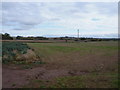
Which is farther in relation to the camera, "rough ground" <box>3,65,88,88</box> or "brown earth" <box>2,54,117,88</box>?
"brown earth" <box>2,54,117,88</box>

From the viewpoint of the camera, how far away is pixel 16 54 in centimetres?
1196

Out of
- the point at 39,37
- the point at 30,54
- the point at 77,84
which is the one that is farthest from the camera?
the point at 39,37

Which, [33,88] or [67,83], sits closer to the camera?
[33,88]

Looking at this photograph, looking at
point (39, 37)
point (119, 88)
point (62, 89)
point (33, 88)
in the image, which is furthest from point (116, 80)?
point (39, 37)

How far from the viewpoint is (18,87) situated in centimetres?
524

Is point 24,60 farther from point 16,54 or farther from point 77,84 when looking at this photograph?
point 77,84

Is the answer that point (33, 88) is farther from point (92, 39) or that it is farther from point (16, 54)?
point (92, 39)

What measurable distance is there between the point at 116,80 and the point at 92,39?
35550 mm

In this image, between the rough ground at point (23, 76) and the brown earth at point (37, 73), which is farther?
the brown earth at point (37, 73)

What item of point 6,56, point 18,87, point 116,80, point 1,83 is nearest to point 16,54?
point 6,56

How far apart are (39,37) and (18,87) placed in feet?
113

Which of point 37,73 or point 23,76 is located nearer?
point 23,76

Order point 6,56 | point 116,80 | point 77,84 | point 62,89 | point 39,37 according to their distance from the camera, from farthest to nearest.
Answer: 1. point 39,37
2. point 6,56
3. point 116,80
4. point 77,84
5. point 62,89

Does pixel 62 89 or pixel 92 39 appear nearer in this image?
pixel 62 89
